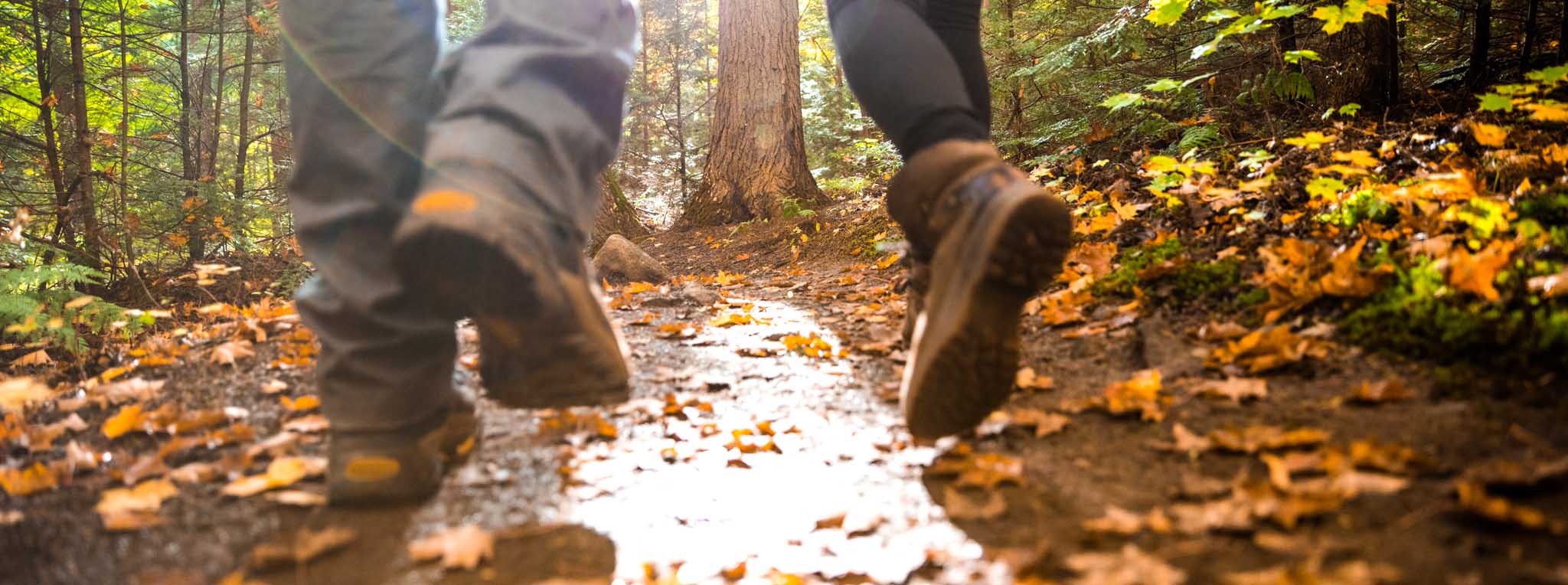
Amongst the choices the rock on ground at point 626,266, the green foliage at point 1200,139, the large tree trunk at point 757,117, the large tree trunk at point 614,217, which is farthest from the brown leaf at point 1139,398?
the large tree trunk at point 614,217

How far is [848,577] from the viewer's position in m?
1.24

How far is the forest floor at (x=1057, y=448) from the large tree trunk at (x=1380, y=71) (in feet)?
3.95

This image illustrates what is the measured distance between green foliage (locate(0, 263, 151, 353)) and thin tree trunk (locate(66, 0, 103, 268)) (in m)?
0.73

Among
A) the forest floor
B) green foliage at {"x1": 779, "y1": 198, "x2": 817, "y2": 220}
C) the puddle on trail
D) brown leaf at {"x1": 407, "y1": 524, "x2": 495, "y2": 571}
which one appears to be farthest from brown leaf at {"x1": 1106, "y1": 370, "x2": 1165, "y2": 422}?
green foliage at {"x1": 779, "y1": 198, "x2": 817, "y2": 220}

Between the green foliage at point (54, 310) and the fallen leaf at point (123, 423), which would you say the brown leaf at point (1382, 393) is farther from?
the green foliage at point (54, 310)

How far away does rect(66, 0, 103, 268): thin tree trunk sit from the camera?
204 inches

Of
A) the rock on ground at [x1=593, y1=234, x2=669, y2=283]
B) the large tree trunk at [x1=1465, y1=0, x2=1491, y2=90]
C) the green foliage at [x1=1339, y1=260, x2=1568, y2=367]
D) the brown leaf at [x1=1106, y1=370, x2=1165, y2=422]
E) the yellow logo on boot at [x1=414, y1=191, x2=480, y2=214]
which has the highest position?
the large tree trunk at [x1=1465, y1=0, x2=1491, y2=90]

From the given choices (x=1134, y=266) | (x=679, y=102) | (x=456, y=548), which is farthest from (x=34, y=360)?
(x=679, y=102)

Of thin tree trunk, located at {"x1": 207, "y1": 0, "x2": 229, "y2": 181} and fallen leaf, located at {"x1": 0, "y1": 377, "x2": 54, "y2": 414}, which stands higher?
thin tree trunk, located at {"x1": 207, "y1": 0, "x2": 229, "y2": 181}

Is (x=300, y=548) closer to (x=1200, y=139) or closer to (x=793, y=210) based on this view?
(x=1200, y=139)

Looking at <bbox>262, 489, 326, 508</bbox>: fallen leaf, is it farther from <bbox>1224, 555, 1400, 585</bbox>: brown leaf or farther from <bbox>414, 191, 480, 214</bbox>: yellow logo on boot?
<bbox>1224, 555, 1400, 585</bbox>: brown leaf

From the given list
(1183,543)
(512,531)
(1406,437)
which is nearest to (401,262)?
(512,531)

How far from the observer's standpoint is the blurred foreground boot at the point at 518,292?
1100mm

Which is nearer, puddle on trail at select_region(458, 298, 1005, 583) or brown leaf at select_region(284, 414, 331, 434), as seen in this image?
puddle on trail at select_region(458, 298, 1005, 583)
